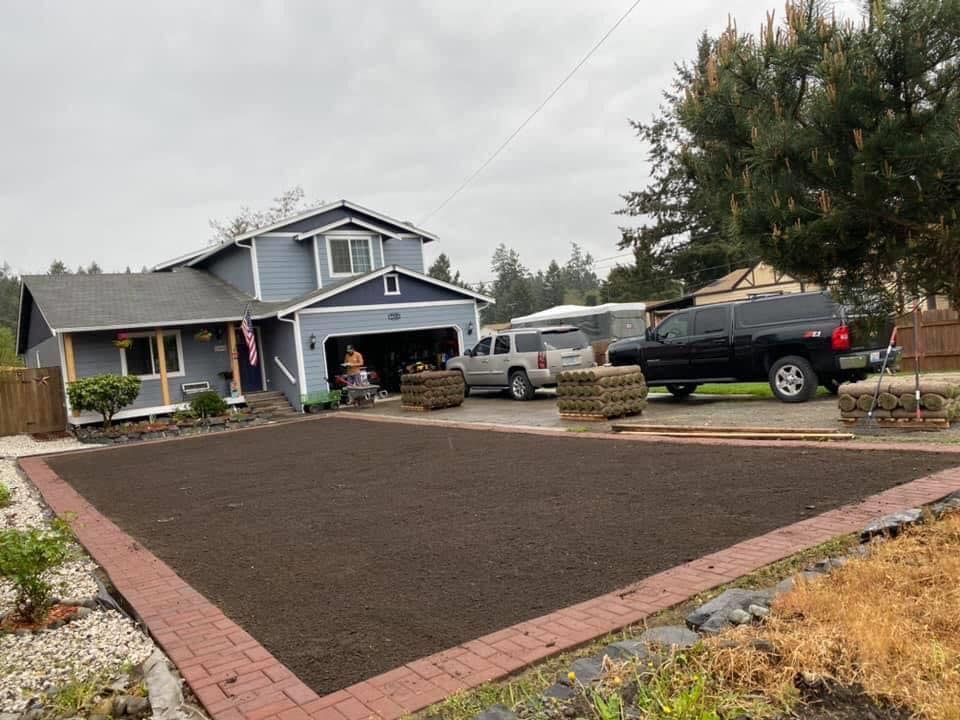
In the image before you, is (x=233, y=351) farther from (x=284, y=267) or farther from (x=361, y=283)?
(x=361, y=283)

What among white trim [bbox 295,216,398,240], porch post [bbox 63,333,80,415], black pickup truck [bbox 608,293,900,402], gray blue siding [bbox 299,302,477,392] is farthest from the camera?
white trim [bbox 295,216,398,240]

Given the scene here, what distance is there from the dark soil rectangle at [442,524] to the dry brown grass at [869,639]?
3.92ft

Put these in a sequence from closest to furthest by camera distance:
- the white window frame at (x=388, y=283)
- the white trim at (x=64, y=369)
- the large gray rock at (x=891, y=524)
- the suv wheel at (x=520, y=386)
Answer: the large gray rock at (x=891, y=524) < the suv wheel at (x=520, y=386) < the white trim at (x=64, y=369) < the white window frame at (x=388, y=283)

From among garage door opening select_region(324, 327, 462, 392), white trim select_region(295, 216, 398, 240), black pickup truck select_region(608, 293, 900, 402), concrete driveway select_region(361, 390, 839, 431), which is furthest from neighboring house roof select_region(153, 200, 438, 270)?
black pickup truck select_region(608, 293, 900, 402)

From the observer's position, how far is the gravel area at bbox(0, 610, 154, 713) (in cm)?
375

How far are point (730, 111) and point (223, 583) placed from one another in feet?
15.7

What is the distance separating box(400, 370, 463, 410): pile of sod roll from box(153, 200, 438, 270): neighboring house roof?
23.5ft

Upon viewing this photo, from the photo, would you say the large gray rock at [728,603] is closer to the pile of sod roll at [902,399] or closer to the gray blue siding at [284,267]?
the pile of sod roll at [902,399]

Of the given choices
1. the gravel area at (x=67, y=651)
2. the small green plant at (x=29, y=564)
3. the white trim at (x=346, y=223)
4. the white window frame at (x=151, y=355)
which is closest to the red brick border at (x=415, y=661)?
the gravel area at (x=67, y=651)

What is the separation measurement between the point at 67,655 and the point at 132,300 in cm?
1825

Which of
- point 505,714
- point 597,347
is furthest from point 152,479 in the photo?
point 597,347

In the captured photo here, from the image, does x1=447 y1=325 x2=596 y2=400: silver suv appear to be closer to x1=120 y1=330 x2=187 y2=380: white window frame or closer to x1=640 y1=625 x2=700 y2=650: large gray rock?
x1=120 y1=330 x2=187 y2=380: white window frame

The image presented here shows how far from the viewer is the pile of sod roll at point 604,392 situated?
12.7 m

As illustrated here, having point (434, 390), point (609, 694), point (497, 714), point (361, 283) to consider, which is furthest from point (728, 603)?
point (361, 283)
